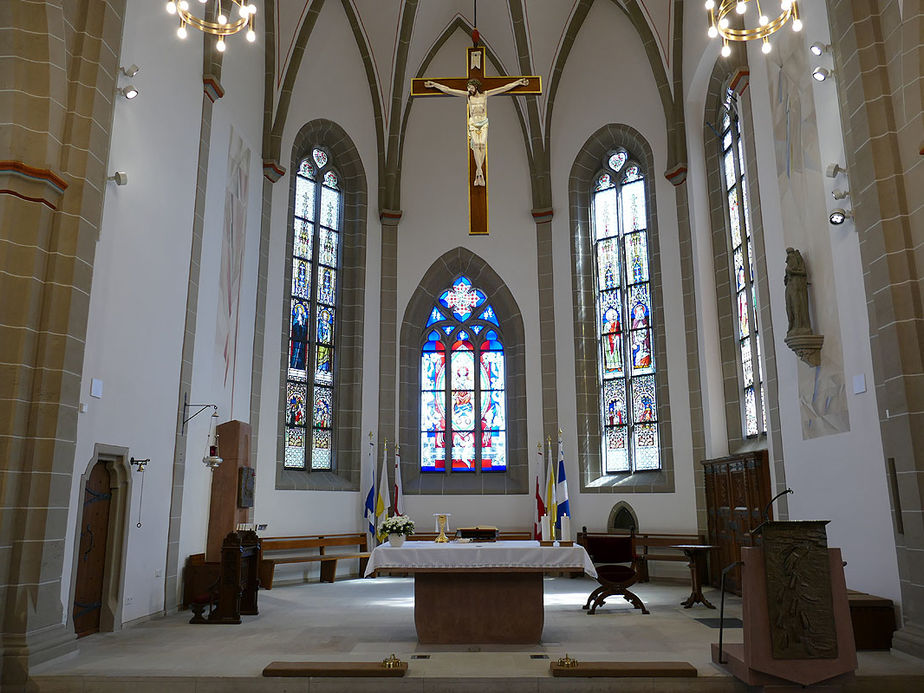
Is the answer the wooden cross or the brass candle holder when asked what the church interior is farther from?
the brass candle holder

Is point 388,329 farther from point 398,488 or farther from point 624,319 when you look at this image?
point 624,319

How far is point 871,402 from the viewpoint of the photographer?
744cm

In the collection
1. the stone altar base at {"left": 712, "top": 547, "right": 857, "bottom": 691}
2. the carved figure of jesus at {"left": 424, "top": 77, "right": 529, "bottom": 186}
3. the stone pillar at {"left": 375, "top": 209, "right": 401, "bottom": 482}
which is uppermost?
the carved figure of jesus at {"left": 424, "top": 77, "right": 529, "bottom": 186}

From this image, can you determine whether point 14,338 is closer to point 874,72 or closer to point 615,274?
point 874,72

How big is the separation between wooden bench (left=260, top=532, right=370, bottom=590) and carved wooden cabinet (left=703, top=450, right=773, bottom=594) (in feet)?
18.2

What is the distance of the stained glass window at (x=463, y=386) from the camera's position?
14.8 meters

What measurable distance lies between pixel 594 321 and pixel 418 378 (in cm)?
348

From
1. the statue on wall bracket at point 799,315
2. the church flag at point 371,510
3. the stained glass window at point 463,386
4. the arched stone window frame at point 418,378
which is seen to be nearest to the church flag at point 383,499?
the church flag at point 371,510

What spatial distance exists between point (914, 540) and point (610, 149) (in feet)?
32.7

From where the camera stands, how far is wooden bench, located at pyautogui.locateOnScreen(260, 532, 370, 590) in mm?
11664

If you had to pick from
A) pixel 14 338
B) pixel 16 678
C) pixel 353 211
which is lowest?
pixel 16 678

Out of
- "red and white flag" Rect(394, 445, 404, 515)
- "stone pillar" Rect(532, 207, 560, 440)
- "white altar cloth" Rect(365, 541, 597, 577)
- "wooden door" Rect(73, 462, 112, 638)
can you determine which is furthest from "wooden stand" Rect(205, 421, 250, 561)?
"stone pillar" Rect(532, 207, 560, 440)

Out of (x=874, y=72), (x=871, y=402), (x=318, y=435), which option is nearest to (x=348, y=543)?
(x=318, y=435)

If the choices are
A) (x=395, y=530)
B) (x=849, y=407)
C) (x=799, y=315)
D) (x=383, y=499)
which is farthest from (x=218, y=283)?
(x=849, y=407)
